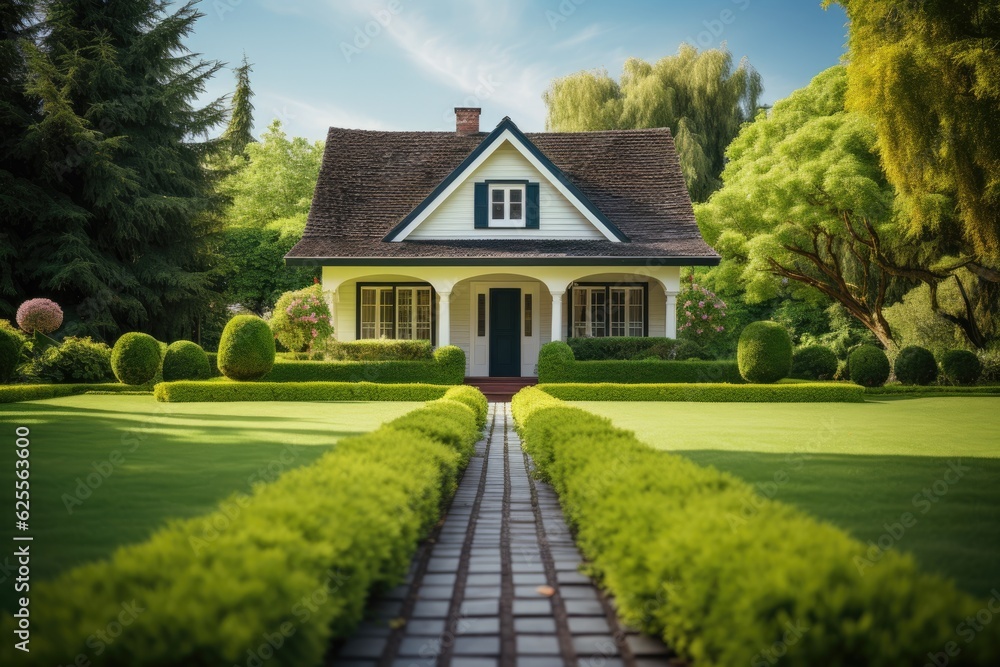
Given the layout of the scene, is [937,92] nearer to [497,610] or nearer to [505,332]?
[505,332]

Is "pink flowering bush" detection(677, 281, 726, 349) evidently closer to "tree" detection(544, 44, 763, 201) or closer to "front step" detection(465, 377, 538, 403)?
"front step" detection(465, 377, 538, 403)

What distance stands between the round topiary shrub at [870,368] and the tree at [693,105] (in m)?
12.0

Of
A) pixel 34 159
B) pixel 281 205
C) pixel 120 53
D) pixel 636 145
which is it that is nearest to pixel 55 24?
pixel 120 53

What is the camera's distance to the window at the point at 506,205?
2142 centimetres

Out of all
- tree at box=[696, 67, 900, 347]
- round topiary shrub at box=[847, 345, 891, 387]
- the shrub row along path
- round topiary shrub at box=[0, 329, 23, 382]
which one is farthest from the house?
the shrub row along path

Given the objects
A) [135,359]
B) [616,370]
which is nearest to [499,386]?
[616,370]

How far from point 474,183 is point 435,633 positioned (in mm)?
18999

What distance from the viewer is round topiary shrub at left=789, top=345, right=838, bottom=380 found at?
21531 mm

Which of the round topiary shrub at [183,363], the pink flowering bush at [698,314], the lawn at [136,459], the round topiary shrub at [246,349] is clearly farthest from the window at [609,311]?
the round topiary shrub at [183,363]

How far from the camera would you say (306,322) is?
20.5 m

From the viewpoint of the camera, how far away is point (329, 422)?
1199cm

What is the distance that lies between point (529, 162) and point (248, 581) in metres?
19.8

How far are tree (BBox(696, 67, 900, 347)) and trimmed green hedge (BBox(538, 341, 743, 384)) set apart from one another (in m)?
7.61

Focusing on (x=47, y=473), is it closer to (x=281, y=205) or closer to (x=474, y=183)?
(x=474, y=183)
